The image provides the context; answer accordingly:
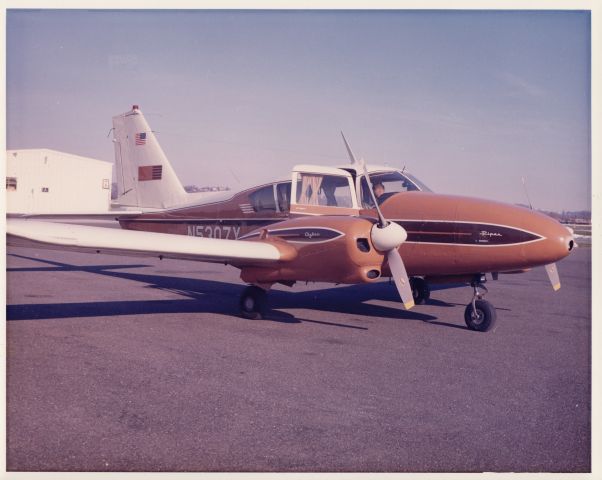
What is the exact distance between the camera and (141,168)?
13758 mm

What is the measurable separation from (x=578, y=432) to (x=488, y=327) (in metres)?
3.85

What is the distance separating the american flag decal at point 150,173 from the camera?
13492 millimetres

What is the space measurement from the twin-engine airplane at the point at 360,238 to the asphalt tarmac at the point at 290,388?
0.82 m

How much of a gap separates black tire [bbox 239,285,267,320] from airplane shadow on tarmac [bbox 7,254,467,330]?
229mm

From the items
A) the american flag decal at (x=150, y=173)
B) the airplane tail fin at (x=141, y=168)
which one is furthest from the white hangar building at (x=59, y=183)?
the american flag decal at (x=150, y=173)

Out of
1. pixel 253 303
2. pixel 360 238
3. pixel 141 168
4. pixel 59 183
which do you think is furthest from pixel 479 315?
pixel 59 183

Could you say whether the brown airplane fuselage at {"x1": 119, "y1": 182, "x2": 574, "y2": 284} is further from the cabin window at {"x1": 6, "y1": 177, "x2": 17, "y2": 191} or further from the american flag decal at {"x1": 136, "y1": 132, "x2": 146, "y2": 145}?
the american flag decal at {"x1": 136, "y1": 132, "x2": 146, "y2": 145}

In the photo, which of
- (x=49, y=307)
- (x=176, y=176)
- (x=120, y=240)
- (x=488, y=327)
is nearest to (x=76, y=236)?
(x=120, y=240)

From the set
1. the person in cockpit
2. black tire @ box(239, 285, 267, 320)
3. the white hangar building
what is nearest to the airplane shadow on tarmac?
black tire @ box(239, 285, 267, 320)

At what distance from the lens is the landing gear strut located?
8.09 meters

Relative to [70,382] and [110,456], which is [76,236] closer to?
[70,382]

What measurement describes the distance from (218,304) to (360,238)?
11.5 feet

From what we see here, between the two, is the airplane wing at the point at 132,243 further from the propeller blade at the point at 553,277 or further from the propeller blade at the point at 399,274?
the propeller blade at the point at 553,277

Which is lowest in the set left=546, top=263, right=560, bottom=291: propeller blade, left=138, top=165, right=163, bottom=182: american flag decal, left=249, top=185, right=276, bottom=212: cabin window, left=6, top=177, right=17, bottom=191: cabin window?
left=546, top=263, right=560, bottom=291: propeller blade
